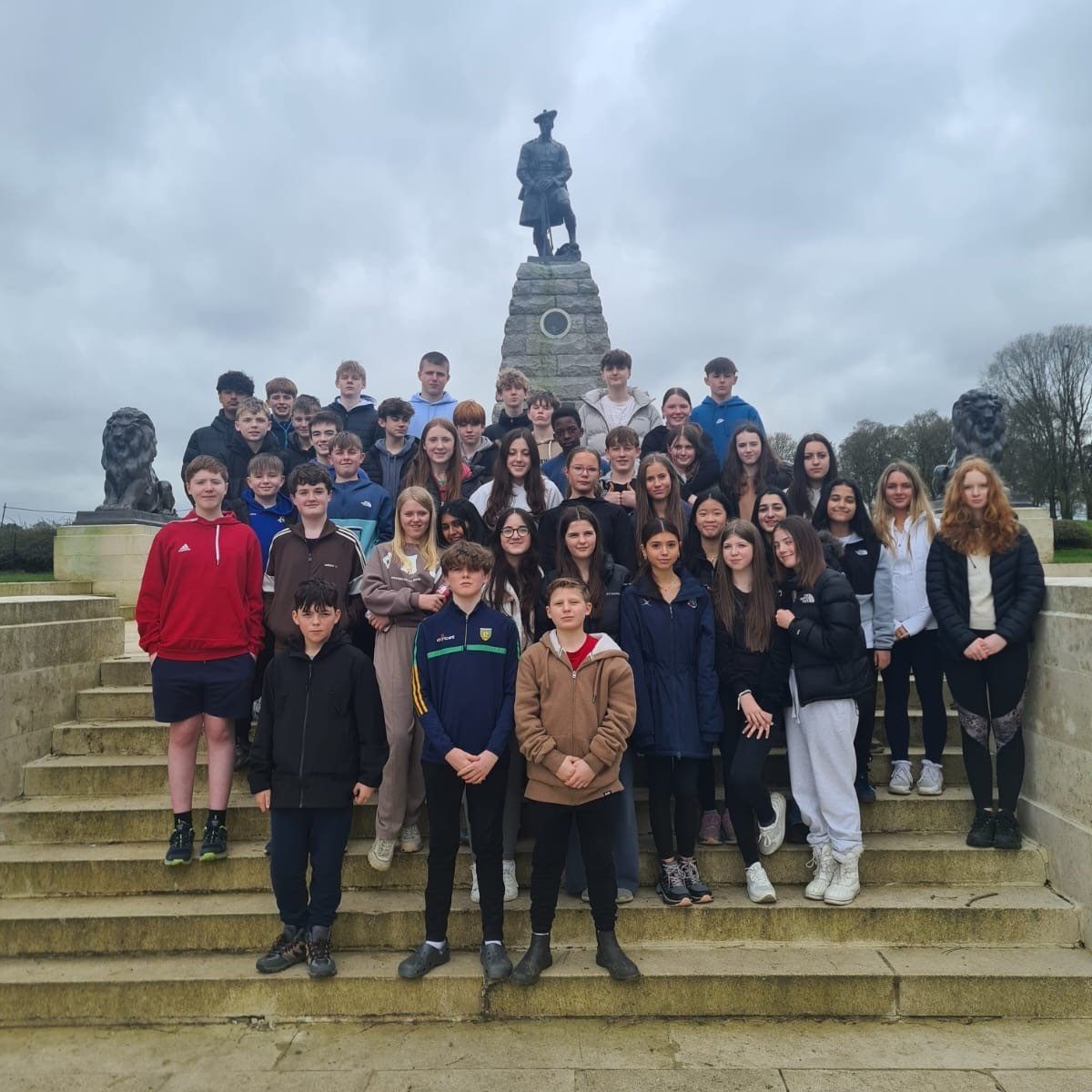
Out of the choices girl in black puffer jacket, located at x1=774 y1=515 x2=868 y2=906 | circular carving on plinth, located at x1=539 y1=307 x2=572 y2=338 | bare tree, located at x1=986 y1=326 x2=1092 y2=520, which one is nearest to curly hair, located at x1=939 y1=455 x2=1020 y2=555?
girl in black puffer jacket, located at x1=774 y1=515 x2=868 y2=906

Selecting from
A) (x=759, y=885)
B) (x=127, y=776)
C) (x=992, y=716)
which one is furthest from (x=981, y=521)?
(x=127, y=776)

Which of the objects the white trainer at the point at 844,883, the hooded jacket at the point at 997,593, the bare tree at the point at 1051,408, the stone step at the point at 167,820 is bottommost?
the white trainer at the point at 844,883

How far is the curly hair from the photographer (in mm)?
3898

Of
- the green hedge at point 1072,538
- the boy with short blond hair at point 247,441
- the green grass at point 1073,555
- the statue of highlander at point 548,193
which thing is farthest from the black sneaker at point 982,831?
the statue of highlander at point 548,193

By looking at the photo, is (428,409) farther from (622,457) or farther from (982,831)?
(982,831)

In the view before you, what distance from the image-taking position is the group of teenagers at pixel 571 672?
3.28 m

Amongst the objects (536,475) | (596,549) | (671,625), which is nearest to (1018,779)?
(671,625)

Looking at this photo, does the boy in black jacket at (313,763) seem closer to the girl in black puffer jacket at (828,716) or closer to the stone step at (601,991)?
the stone step at (601,991)

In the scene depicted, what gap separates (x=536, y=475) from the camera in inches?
182

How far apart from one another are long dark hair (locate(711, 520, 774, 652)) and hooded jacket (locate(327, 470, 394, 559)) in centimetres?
197

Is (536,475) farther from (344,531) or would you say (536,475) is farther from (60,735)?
(60,735)

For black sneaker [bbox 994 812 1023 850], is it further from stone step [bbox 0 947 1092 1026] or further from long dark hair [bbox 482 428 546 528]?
long dark hair [bbox 482 428 546 528]

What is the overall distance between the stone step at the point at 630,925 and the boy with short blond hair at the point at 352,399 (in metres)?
4.03

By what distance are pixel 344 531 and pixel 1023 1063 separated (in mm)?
3576
